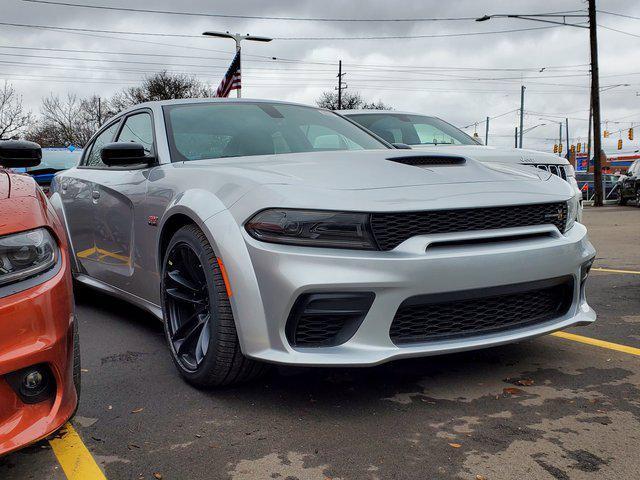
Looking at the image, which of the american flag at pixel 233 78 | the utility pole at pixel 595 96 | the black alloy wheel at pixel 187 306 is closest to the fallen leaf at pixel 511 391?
the black alloy wheel at pixel 187 306

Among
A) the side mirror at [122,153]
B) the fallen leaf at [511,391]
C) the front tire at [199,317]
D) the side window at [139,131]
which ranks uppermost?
the side window at [139,131]

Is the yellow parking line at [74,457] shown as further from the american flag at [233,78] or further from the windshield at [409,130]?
the american flag at [233,78]

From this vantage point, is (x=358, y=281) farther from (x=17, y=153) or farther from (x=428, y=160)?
(x=17, y=153)

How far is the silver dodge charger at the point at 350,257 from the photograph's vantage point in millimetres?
2494

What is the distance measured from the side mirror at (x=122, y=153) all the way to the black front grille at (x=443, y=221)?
1611mm

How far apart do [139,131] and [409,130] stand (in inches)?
153

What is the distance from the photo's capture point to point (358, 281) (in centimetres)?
245

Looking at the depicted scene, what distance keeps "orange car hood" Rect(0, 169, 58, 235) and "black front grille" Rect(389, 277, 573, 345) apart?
1344 mm

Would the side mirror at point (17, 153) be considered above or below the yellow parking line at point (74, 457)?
above

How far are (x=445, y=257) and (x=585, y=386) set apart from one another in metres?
1.03

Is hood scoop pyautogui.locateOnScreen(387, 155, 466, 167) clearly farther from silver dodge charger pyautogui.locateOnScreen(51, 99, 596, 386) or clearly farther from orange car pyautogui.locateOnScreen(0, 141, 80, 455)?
orange car pyautogui.locateOnScreen(0, 141, 80, 455)

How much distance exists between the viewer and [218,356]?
274 centimetres

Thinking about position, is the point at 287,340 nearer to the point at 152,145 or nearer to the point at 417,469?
the point at 417,469

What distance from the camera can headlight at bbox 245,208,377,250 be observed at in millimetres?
2518
